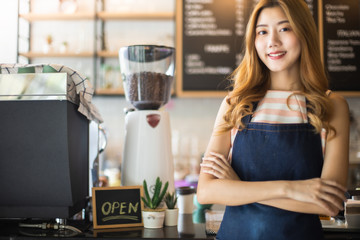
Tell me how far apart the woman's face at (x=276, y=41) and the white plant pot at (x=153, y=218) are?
57cm

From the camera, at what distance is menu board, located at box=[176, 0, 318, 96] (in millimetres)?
3543

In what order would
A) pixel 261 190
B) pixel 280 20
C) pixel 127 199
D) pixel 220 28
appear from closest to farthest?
pixel 261 190 → pixel 280 20 → pixel 127 199 → pixel 220 28

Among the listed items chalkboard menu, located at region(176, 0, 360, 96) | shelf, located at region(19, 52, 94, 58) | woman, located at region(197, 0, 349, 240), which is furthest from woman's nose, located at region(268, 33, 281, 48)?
shelf, located at region(19, 52, 94, 58)

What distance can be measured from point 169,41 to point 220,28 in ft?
1.54

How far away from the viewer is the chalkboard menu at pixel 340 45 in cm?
354

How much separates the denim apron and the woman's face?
19cm

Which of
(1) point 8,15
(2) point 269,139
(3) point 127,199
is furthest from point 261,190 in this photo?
(1) point 8,15

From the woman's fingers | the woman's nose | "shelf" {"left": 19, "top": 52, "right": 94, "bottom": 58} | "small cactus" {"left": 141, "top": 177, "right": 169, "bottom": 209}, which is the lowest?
"small cactus" {"left": 141, "top": 177, "right": 169, "bottom": 209}

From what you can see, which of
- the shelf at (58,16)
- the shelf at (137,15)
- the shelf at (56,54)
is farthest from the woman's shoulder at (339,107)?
the shelf at (58,16)

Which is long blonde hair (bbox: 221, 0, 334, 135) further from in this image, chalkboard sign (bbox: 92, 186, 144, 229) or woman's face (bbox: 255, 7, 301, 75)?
chalkboard sign (bbox: 92, 186, 144, 229)

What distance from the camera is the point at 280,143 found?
46.1 inches

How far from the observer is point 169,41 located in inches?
145

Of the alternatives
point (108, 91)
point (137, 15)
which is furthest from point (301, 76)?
point (137, 15)

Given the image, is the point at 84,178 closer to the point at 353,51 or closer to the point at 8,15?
the point at 8,15
